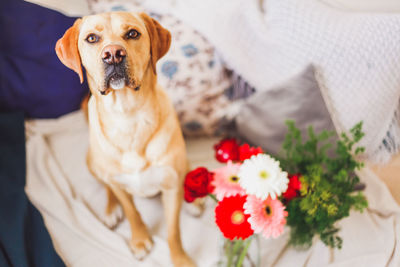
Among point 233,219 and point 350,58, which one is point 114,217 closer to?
point 233,219

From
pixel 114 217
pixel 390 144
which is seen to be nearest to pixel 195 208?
pixel 114 217

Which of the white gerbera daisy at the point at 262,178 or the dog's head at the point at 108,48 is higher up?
the dog's head at the point at 108,48

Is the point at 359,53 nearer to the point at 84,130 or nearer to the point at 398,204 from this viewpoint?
the point at 398,204

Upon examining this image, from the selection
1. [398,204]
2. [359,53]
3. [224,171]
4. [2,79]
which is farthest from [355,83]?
[2,79]

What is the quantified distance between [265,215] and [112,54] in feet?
1.60

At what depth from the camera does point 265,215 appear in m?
0.71

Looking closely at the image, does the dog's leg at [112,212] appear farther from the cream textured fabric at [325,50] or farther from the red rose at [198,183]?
the cream textured fabric at [325,50]

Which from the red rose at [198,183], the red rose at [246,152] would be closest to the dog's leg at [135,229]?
the red rose at [198,183]

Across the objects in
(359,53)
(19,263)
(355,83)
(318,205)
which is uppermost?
(359,53)

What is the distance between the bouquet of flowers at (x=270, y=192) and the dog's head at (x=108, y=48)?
0.28 m

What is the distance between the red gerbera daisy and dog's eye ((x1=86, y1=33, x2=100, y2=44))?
1.53ft

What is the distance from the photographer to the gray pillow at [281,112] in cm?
115

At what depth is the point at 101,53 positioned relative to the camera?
0.68 meters

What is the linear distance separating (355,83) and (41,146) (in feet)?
4.19
